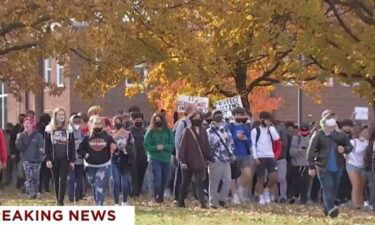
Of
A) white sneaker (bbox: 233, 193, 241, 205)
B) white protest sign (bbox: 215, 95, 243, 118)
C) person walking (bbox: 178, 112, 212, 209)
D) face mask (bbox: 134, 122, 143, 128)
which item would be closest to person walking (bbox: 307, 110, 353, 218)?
person walking (bbox: 178, 112, 212, 209)

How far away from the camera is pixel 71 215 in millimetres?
9695

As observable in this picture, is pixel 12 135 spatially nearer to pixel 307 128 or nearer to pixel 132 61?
pixel 132 61

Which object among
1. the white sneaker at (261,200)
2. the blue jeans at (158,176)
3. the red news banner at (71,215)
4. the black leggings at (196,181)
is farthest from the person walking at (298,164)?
the red news banner at (71,215)

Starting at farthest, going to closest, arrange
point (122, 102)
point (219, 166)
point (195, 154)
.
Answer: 1. point (122, 102)
2. point (219, 166)
3. point (195, 154)

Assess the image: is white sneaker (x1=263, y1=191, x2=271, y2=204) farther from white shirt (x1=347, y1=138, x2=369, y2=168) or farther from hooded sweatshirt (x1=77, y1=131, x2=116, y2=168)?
hooded sweatshirt (x1=77, y1=131, x2=116, y2=168)

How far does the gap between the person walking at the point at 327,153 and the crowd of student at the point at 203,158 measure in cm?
2

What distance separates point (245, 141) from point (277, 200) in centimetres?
236

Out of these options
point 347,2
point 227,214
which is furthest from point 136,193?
point 347,2

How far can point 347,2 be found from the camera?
22.9 metres

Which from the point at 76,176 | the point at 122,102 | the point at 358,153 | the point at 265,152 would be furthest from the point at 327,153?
the point at 122,102

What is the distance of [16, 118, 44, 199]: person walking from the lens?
21359 millimetres

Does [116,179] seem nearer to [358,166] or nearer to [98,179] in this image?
[98,179]

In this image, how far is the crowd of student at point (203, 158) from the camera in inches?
651

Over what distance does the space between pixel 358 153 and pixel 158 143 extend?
165 inches
